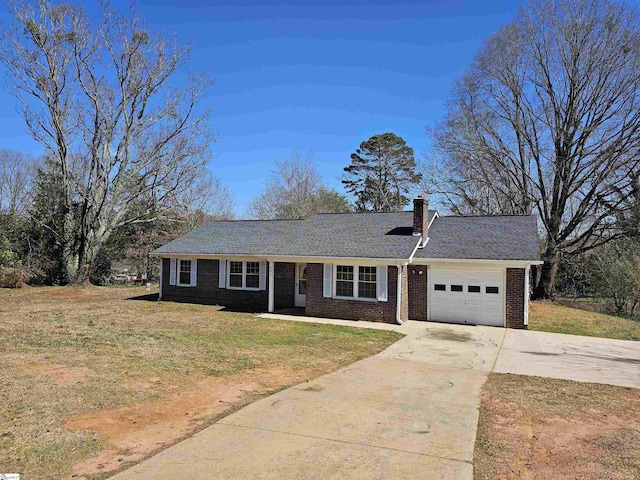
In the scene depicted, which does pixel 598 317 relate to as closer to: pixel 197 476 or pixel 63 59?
pixel 197 476

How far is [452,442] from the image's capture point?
5070 millimetres

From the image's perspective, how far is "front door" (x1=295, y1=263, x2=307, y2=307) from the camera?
17719 millimetres

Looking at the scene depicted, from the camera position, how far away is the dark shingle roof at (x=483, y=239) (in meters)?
14.9

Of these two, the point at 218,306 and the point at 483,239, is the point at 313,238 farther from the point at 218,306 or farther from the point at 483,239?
the point at 483,239

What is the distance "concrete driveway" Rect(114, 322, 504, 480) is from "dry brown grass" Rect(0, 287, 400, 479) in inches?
19.3

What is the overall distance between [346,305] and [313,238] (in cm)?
367

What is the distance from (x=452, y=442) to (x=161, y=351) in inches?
269

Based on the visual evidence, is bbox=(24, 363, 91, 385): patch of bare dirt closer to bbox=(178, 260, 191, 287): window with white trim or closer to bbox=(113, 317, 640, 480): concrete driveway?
bbox=(113, 317, 640, 480): concrete driveway

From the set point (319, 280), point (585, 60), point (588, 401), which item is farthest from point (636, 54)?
point (588, 401)

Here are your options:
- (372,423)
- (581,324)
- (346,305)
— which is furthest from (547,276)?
(372,423)

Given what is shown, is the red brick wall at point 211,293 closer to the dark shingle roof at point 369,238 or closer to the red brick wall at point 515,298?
the dark shingle roof at point 369,238

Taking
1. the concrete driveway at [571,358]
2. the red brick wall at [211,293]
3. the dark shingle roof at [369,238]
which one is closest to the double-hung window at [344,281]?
the dark shingle roof at [369,238]

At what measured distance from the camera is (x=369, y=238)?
54.9ft

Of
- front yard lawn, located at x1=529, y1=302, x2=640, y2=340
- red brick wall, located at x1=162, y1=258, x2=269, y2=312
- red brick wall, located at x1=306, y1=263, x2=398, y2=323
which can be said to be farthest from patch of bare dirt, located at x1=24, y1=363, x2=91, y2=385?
front yard lawn, located at x1=529, y1=302, x2=640, y2=340
